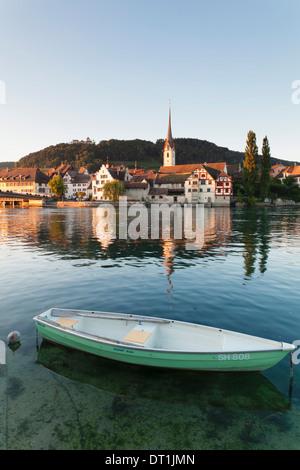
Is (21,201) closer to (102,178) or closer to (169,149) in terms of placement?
(102,178)

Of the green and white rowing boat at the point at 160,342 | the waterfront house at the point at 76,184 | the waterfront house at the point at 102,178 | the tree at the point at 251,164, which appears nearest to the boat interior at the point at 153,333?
the green and white rowing boat at the point at 160,342

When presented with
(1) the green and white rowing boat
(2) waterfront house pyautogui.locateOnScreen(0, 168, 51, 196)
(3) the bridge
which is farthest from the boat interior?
(2) waterfront house pyautogui.locateOnScreen(0, 168, 51, 196)

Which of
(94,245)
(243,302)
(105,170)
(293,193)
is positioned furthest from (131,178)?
(243,302)

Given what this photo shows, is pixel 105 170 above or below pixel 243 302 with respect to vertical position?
above

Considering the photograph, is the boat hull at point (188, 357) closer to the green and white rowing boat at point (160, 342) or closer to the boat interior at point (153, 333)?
the green and white rowing boat at point (160, 342)

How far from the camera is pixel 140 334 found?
1034 cm

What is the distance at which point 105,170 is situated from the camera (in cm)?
13412

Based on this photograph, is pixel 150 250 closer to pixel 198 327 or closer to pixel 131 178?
pixel 198 327

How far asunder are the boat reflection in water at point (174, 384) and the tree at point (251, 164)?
108 metres

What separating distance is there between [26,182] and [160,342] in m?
156

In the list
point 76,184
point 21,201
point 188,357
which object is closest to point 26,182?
point 21,201

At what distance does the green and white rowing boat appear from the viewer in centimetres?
893

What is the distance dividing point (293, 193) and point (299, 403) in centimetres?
13248

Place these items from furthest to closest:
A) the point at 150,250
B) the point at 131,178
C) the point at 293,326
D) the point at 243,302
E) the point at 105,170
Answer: the point at 131,178 → the point at 105,170 → the point at 150,250 → the point at 243,302 → the point at 293,326
